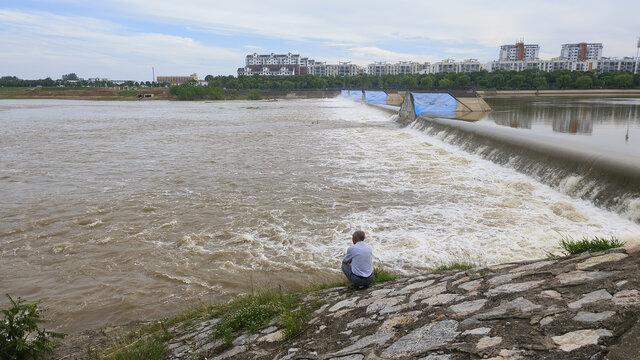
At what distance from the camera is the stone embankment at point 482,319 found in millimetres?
3076

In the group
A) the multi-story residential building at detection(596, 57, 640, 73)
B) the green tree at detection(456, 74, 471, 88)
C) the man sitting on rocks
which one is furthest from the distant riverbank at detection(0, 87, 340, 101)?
the multi-story residential building at detection(596, 57, 640, 73)

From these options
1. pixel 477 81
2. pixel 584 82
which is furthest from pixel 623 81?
pixel 477 81

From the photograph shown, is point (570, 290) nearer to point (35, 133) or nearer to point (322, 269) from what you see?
point (322, 269)

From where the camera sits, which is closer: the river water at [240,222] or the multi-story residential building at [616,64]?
the river water at [240,222]

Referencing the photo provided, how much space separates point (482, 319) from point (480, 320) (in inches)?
1.0

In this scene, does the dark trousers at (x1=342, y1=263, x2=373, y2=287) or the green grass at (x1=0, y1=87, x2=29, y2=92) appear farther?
the green grass at (x1=0, y1=87, x2=29, y2=92)

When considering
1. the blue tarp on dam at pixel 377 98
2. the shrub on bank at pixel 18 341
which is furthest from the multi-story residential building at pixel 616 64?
the shrub on bank at pixel 18 341

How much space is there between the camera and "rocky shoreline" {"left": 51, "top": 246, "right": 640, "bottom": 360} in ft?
10.1

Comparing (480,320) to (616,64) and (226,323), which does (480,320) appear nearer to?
(226,323)

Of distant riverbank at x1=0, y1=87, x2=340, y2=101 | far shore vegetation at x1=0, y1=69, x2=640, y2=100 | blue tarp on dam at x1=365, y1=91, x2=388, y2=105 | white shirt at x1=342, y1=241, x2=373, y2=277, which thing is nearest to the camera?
white shirt at x1=342, y1=241, x2=373, y2=277

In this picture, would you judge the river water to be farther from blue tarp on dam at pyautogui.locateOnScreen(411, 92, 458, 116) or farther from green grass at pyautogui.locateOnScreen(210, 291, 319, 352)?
blue tarp on dam at pyautogui.locateOnScreen(411, 92, 458, 116)

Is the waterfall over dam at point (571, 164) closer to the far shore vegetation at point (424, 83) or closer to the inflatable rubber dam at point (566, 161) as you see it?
the inflatable rubber dam at point (566, 161)

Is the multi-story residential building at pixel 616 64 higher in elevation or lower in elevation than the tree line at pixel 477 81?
higher

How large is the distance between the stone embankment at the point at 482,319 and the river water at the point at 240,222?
10.5 ft
